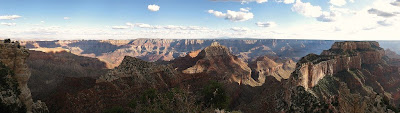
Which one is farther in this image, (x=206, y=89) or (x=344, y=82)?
(x=344, y=82)

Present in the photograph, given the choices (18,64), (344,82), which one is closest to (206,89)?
(18,64)

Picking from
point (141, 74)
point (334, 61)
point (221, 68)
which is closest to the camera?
point (141, 74)

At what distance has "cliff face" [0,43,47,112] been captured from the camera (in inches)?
1534

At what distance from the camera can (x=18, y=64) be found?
1581 inches

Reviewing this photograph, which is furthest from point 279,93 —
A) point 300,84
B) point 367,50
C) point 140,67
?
point 367,50

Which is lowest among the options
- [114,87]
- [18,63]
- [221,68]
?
[221,68]

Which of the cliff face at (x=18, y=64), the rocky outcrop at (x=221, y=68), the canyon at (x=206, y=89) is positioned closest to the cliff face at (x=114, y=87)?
the canyon at (x=206, y=89)

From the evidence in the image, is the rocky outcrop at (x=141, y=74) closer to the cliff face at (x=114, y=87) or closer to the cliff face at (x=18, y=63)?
the cliff face at (x=114, y=87)

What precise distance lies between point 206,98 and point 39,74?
14329 cm

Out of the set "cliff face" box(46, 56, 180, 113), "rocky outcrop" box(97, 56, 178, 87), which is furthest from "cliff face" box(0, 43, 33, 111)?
"rocky outcrop" box(97, 56, 178, 87)

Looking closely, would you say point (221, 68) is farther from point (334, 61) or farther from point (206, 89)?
Result: point (206, 89)

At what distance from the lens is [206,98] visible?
61656 millimetres

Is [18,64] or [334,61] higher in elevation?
[18,64]

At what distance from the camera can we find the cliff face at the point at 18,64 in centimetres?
3897
